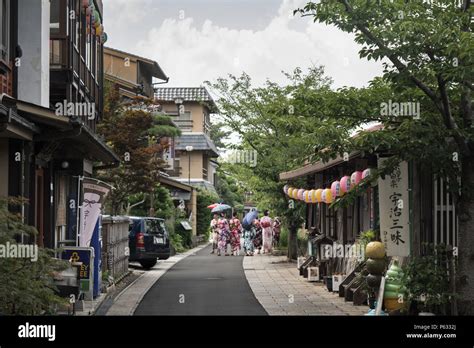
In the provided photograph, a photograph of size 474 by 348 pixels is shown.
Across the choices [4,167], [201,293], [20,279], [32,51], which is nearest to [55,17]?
[32,51]

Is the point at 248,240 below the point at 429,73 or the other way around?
below

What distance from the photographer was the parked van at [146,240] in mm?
28594

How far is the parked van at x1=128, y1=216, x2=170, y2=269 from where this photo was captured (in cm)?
2859

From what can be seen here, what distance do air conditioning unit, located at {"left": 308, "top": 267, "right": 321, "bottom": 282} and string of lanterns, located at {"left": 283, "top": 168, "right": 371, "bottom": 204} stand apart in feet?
6.32

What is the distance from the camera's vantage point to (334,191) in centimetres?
2009

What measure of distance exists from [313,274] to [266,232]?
1577 centimetres

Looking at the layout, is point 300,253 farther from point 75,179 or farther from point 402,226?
point 402,226

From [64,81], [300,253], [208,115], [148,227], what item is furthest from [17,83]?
[208,115]

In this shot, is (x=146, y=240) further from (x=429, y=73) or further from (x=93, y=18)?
(x=429, y=73)

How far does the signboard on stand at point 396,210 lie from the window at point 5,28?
22.7 ft

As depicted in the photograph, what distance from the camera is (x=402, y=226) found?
46.4 feet

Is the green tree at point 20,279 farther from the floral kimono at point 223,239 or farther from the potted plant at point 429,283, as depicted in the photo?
the floral kimono at point 223,239

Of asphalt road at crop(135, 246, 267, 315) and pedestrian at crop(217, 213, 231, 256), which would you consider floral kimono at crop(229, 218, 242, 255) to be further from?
asphalt road at crop(135, 246, 267, 315)

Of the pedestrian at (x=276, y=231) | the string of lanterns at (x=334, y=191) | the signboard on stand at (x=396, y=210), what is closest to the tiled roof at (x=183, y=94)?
→ the string of lanterns at (x=334, y=191)
